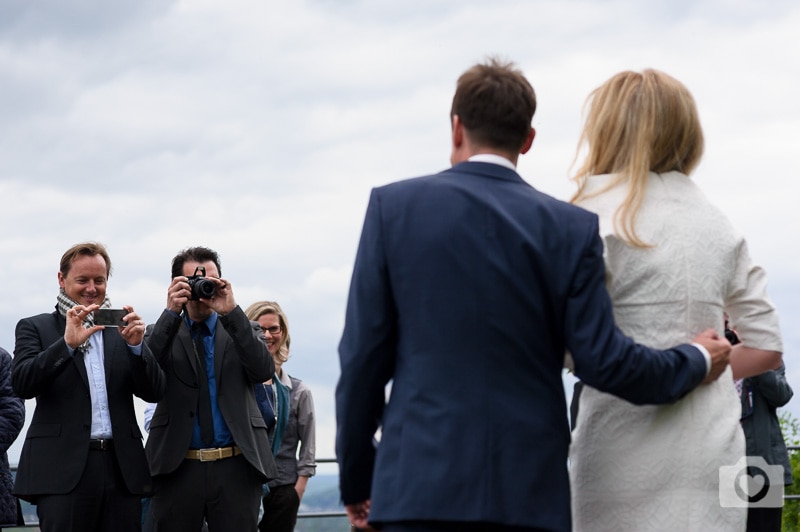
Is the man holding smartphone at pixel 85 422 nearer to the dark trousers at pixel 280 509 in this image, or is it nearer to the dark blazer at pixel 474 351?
the dark trousers at pixel 280 509

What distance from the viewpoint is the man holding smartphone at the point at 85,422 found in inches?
255

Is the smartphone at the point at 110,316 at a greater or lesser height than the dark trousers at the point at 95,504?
greater

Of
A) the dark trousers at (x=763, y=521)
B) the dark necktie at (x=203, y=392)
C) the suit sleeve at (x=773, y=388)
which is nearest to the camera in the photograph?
the dark necktie at (x=203, y=392)

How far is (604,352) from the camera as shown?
326cm

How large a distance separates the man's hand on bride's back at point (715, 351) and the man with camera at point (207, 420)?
3.73 meters

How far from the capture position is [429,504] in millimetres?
3088

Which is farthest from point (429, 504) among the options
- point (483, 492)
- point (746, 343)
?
point (746, 343)

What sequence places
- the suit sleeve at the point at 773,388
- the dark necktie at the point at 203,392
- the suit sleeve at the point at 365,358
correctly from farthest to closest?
the suit sleeve at the point at 773,388
the dark necktie at the point at 203,392
the suit sleeve at the point at 365,358

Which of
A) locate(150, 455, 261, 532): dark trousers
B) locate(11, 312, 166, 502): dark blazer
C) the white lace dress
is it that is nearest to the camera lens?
locate(11, 312, 166, 502): dark blazer

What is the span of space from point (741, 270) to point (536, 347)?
88 cm

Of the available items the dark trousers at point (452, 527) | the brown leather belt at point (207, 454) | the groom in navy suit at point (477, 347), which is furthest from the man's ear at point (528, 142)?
the brown leather belt at point (207, 454)

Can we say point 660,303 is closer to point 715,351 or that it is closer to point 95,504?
point 715,351

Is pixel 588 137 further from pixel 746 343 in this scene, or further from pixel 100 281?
pixel 100 281

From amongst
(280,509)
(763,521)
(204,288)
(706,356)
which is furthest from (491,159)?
(280,509)
